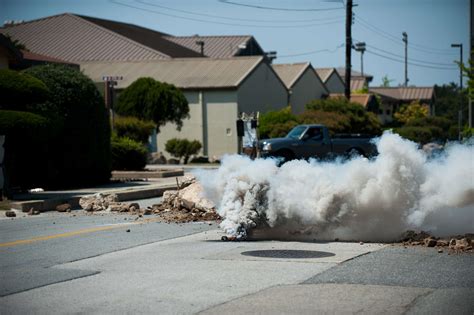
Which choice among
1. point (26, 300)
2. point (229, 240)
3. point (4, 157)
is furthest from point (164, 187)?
point (26, 300)

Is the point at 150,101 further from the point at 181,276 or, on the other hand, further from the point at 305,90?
the point at 181,276

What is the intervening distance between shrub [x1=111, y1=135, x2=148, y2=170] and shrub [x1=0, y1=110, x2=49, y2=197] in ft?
26.4

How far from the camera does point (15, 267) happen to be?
10.6 metres

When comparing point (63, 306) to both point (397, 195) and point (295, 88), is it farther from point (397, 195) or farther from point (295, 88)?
point (295, 88)

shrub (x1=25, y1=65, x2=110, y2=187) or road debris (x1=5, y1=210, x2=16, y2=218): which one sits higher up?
shrub (x1=25, y1=65, x2=110, y2=187)

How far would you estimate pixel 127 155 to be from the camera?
33094 mm

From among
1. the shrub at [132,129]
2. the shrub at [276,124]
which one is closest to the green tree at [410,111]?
the shrub at [276,124]

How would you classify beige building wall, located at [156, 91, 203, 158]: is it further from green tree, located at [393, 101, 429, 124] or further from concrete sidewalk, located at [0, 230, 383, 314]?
concrete sidewalk, located at [0, 230, 383, 314]

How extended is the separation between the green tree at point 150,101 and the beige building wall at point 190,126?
527 cm

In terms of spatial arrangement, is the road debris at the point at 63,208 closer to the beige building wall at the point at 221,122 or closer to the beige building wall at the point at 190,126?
the beige building wall at the point at 221,122

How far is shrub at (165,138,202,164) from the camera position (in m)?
52.8

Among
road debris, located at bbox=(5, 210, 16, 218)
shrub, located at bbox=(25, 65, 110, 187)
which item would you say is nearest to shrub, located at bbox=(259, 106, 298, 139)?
shrub, located at bbox=(25, 65, 110, 187)

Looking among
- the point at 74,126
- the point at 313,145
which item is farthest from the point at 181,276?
the point at 313,145

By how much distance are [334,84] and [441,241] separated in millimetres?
74262
